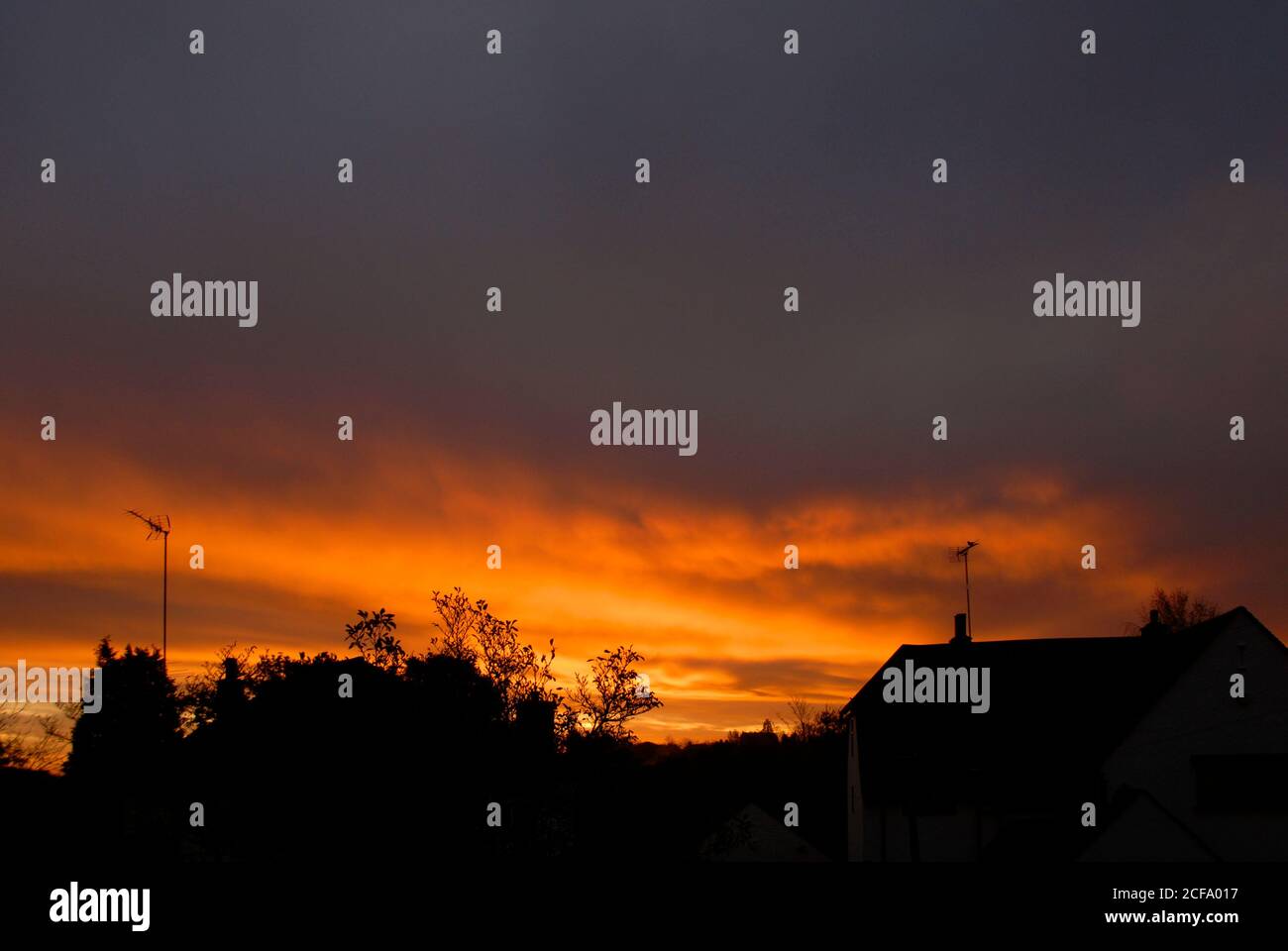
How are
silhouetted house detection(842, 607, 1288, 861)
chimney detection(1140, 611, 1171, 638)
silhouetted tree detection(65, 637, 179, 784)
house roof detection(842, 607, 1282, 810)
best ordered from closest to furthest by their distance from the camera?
silhouetted tree detection(65, 637, 179, 784)
silhouetted house detection(842, 607, 1288, 861)
house roof detection(842, 607, 1282, 810)
chimney detection(1140, 611, 1171, 638)

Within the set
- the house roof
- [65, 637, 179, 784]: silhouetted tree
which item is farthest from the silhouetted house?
[65, 637, 179, 784]: silhouetted tree

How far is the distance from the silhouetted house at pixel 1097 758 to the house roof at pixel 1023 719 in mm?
65

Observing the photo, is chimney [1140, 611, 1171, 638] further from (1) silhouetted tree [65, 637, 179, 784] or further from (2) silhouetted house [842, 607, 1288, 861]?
(1) silhouetted tree [65, 637, 179, 784]

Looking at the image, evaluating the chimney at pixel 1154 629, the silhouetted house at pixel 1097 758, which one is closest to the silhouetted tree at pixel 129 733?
the silhouetted house at pixel 1097 758

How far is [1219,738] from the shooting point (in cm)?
3531

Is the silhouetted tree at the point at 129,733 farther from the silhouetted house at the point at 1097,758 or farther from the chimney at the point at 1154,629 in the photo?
the chimney at the point at 1154,629

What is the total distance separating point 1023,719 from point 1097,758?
4.59 metres

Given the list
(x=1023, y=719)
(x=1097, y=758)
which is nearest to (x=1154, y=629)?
(x=1023, y=719)

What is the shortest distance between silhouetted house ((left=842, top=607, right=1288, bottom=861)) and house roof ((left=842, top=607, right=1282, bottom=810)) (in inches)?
2.6

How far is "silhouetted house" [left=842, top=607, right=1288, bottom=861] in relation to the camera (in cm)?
3344
